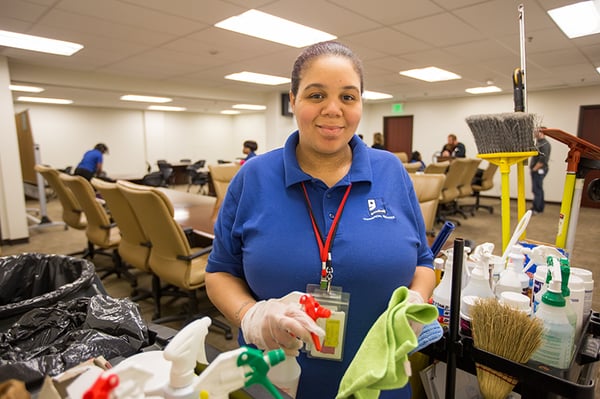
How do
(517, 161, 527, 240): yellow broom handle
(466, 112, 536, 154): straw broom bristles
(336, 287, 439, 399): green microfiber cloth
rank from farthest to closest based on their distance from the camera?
(517, 161, 527, 240): yellow broom handle → (466, 112, 536, 154): straw broom bristles → (336, 287, 439, 399): green microfiber cloth

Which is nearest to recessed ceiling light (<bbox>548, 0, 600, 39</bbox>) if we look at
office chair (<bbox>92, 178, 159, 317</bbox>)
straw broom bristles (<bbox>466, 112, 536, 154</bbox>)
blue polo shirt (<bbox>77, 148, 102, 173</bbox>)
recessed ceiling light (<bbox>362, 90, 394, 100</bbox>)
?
straw broom bristles (<bbox>466, 112, 536, 154</bbox>)

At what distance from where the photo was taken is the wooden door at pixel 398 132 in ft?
34.0

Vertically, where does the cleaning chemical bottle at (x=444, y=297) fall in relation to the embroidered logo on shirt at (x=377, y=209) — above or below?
below

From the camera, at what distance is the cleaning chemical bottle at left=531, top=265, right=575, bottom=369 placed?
755mm

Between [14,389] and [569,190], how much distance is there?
59.2 inches

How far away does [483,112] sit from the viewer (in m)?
8.54

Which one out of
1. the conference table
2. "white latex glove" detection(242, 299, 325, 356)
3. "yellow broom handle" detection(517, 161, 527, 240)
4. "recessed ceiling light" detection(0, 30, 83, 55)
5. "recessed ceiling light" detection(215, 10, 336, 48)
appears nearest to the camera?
Answer: "white latex glove" detection(242, 299, 325, 356)

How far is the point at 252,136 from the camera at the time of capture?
14.3 metres

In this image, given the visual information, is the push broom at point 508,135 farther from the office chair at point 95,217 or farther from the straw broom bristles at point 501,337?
the office chair at point 95,217

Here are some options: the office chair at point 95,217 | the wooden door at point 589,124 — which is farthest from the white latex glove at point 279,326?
the wooden door at point 589,124

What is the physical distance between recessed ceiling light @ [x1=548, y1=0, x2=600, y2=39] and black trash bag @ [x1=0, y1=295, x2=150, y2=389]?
3.91 metres

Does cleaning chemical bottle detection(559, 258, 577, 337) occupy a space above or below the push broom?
below

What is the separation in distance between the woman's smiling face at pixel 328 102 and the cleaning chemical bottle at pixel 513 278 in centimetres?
57

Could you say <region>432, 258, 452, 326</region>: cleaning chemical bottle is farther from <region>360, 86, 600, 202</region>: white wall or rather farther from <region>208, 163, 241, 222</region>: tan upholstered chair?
<region>360, 86, 600, 202</region>: white wall
